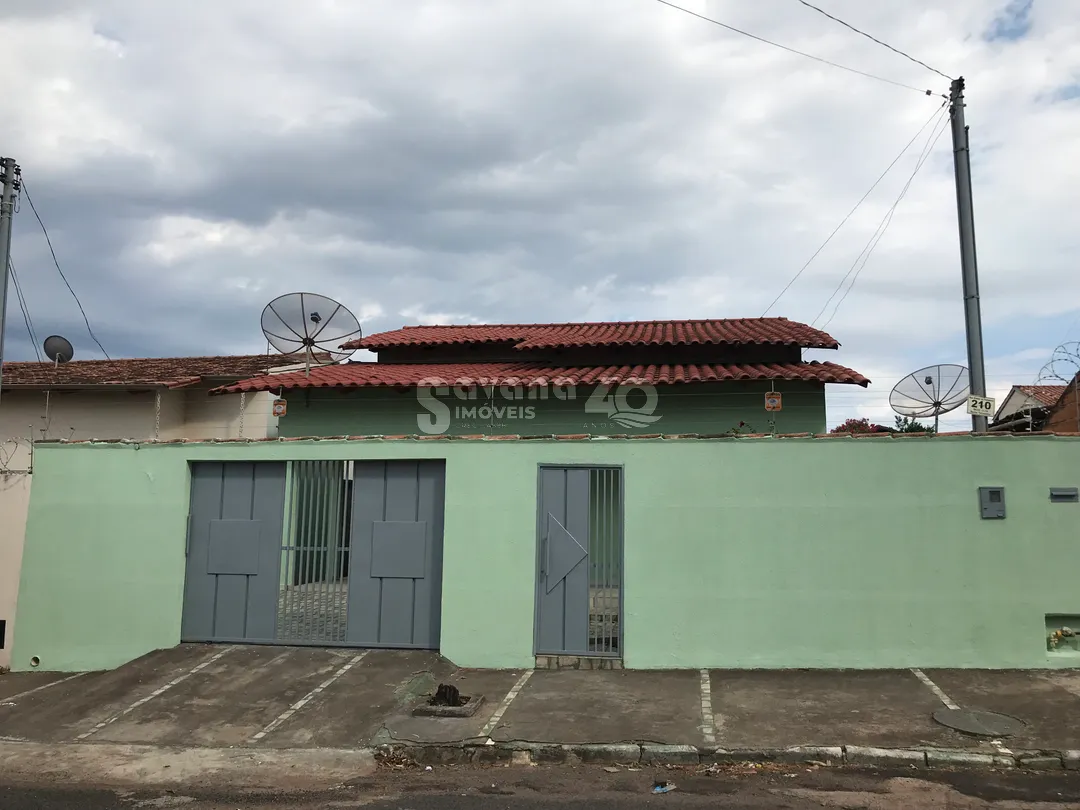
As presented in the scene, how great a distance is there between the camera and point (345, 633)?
7910 mm

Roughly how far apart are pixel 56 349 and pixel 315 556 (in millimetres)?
13937

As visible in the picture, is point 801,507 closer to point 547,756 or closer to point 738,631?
point 738,631

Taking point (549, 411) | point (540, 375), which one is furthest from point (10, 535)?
point (540, 375)

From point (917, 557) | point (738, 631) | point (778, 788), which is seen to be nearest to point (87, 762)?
point (778, 788)

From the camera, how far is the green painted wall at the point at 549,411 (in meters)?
11.7

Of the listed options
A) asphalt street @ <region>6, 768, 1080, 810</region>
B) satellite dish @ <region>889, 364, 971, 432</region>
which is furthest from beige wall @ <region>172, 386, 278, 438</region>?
satellite dish @ <region>889, 364, 971, 432</region>

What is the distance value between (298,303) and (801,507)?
9.57 meters

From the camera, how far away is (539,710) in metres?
6.23

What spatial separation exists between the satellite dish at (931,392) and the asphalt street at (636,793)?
34.0 ft

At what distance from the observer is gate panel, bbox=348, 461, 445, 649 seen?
25.6 feet

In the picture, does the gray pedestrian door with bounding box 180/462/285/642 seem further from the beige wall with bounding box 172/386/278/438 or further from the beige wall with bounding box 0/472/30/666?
the beige wall with bounding box 172/386/278/438

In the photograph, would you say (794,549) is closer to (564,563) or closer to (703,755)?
(564,563)

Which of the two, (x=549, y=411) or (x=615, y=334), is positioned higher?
(x=615, y=334)

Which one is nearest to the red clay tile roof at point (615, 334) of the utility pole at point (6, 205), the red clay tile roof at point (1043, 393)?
the utility pole at point (6, 205)
